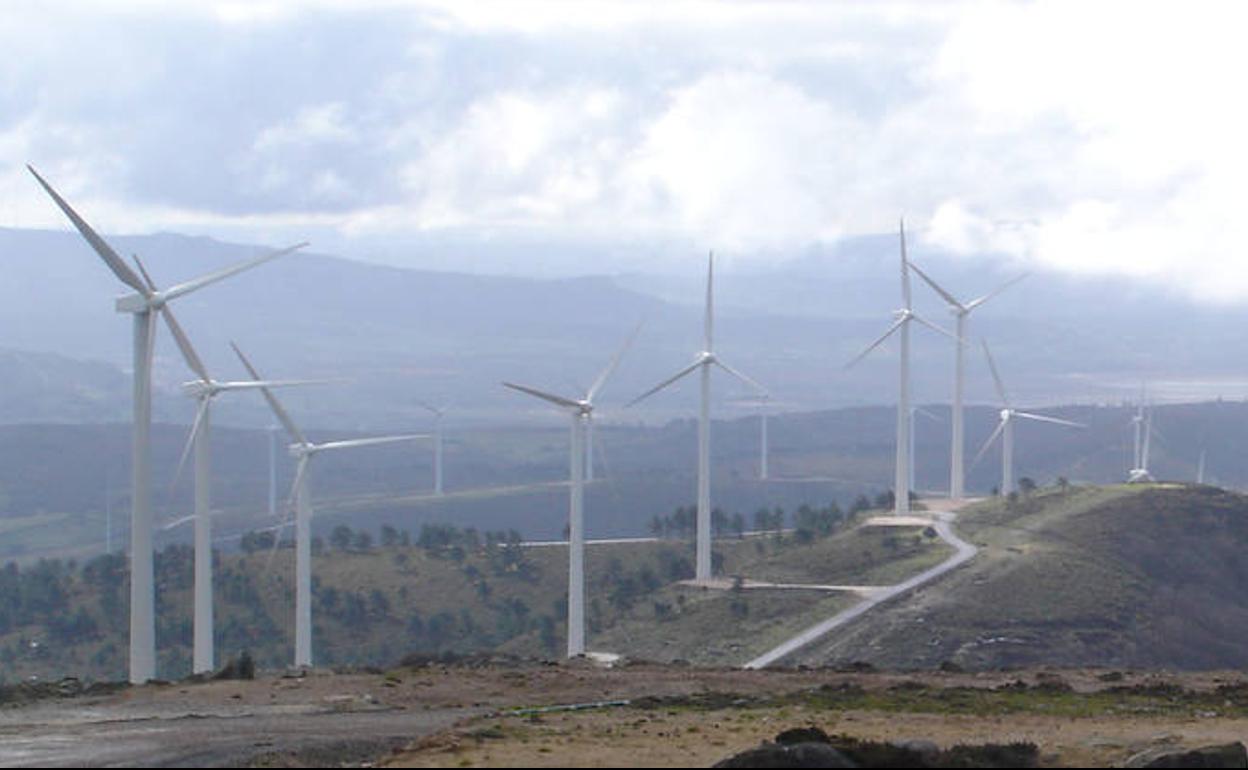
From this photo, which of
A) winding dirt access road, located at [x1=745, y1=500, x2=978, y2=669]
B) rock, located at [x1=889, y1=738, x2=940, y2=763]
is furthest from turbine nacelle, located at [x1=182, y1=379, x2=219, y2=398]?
rock, located at [x1=889, y1=738, x2=940, y2=763]

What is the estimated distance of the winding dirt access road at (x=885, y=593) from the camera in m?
108

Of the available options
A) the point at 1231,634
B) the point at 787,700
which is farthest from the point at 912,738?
the point at 1231,634

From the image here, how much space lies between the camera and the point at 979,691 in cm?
6219

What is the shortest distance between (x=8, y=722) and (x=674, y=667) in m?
23.8

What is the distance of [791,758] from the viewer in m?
35.5

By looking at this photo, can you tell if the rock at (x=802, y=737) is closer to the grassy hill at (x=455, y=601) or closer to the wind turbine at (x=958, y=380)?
the grassy hill at (x=455, y=601)

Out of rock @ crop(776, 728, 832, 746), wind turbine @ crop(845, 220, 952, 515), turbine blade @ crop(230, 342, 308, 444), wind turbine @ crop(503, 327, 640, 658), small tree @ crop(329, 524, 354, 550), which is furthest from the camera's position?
small tree @ crop(329, 524, 354, 550)

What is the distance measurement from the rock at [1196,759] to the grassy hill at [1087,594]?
210 feet

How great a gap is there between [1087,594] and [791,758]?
292ft

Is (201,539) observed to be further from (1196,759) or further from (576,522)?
(1196,759)

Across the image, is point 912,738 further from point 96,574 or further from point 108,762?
point 96,574

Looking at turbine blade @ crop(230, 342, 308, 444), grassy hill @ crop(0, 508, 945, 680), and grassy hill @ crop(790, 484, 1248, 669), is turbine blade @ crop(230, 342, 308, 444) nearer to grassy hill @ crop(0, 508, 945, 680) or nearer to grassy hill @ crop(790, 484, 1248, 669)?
grassy hill @ crop(0, 508, 945, 680)

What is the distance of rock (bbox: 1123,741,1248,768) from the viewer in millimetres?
38562

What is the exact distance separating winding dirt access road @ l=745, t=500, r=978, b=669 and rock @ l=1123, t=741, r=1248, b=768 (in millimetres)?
52275
